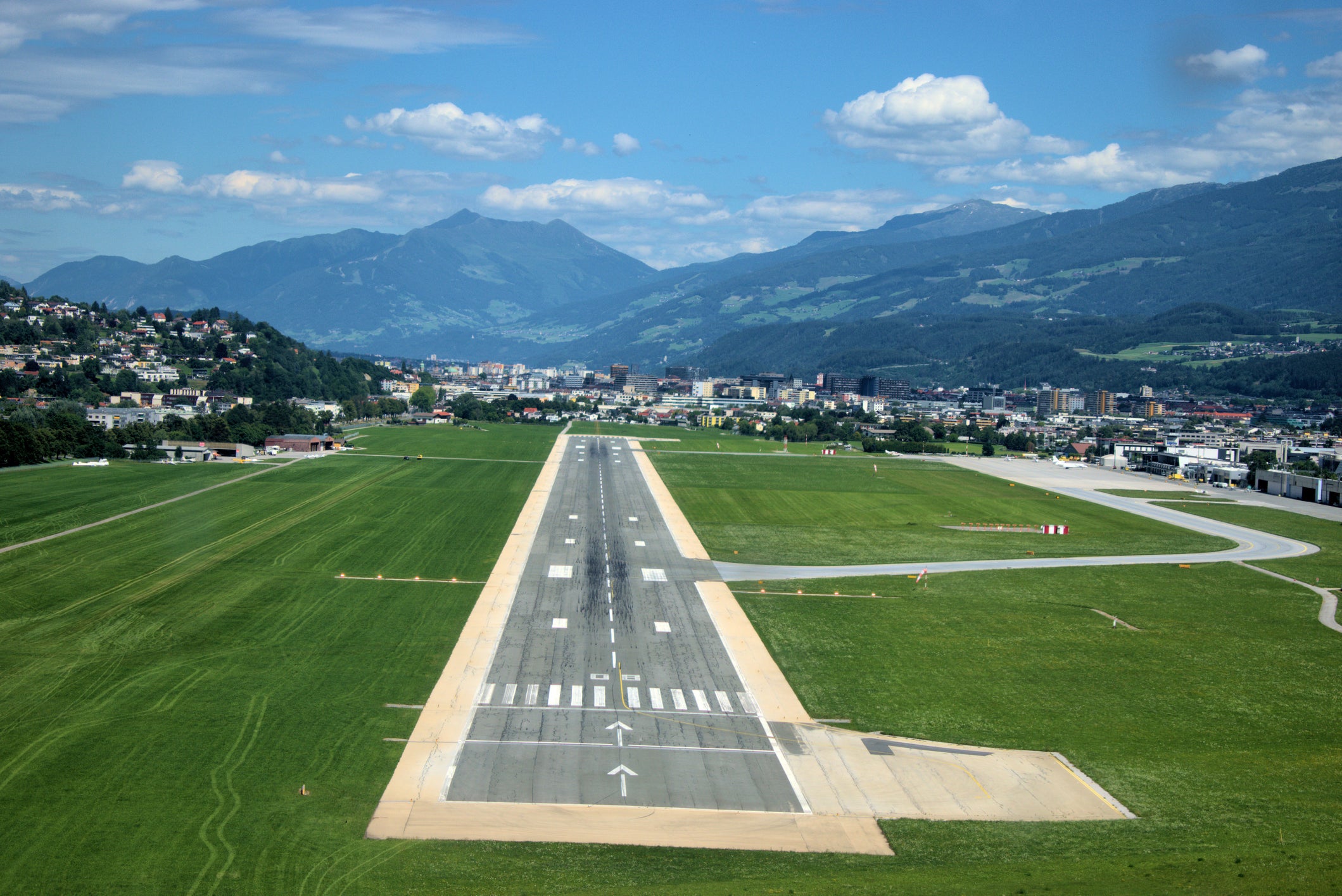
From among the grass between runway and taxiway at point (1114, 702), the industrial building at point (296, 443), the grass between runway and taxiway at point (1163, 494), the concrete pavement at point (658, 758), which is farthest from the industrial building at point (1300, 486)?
the industrial building at point (296, 443)

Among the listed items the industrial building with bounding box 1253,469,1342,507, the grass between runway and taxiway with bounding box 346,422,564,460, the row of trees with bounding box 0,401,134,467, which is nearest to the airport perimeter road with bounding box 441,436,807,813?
the row of trees with bounding box 0,401,134,467

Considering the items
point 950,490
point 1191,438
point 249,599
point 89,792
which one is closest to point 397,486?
point 249,599

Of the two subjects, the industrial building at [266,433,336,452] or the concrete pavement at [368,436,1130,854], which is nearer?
the concrete pavement at [368,436,1130,854]

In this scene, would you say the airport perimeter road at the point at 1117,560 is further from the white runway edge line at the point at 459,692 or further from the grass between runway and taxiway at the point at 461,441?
the grass between runway and taxiway at the point at 461,441

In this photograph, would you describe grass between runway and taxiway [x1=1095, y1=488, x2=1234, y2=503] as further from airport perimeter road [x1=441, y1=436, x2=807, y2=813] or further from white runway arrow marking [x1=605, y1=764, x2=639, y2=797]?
white runway arrow marking [x1=605, y1=764, x2=639, y2=797]

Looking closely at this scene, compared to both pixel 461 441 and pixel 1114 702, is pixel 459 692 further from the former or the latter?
pixel 461 441

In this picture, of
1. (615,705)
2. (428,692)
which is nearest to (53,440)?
(428,692)
